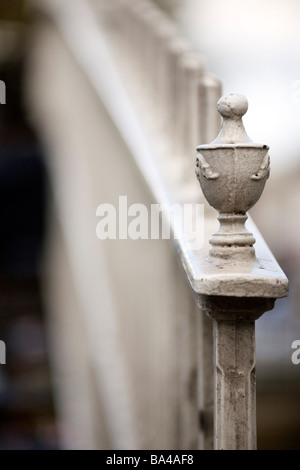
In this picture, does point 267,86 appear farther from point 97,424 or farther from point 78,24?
point 97,424

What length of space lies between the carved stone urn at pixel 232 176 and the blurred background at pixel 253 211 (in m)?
2.30

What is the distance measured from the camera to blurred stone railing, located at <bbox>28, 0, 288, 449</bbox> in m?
1.38

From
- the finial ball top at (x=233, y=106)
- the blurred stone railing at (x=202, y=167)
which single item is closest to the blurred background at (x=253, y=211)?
the blurred stone railing at (x=202, y=167)

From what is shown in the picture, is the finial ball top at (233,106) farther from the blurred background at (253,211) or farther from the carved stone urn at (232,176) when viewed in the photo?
the blurred background at (253,211)

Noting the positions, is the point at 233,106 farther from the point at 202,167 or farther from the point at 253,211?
the point at 253,211

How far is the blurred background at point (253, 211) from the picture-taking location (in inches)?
187

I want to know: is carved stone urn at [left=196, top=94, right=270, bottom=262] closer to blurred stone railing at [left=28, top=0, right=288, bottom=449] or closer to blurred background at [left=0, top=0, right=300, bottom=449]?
blurred stone railing at [left=28, top=0, right=288, bottom=449]

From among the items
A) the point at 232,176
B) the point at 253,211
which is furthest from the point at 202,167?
the point at 253,211

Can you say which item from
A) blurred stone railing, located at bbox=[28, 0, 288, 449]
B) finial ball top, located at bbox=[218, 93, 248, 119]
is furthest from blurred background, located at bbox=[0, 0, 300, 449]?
finial ball top, located at bbox=[218, 93, 248, 119]

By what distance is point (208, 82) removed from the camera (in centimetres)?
216

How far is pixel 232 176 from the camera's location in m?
1.37

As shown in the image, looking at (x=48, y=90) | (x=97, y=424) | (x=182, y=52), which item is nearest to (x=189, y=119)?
(x=182, y=52)

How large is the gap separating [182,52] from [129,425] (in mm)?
1474

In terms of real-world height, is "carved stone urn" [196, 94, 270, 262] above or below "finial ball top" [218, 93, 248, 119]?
below
